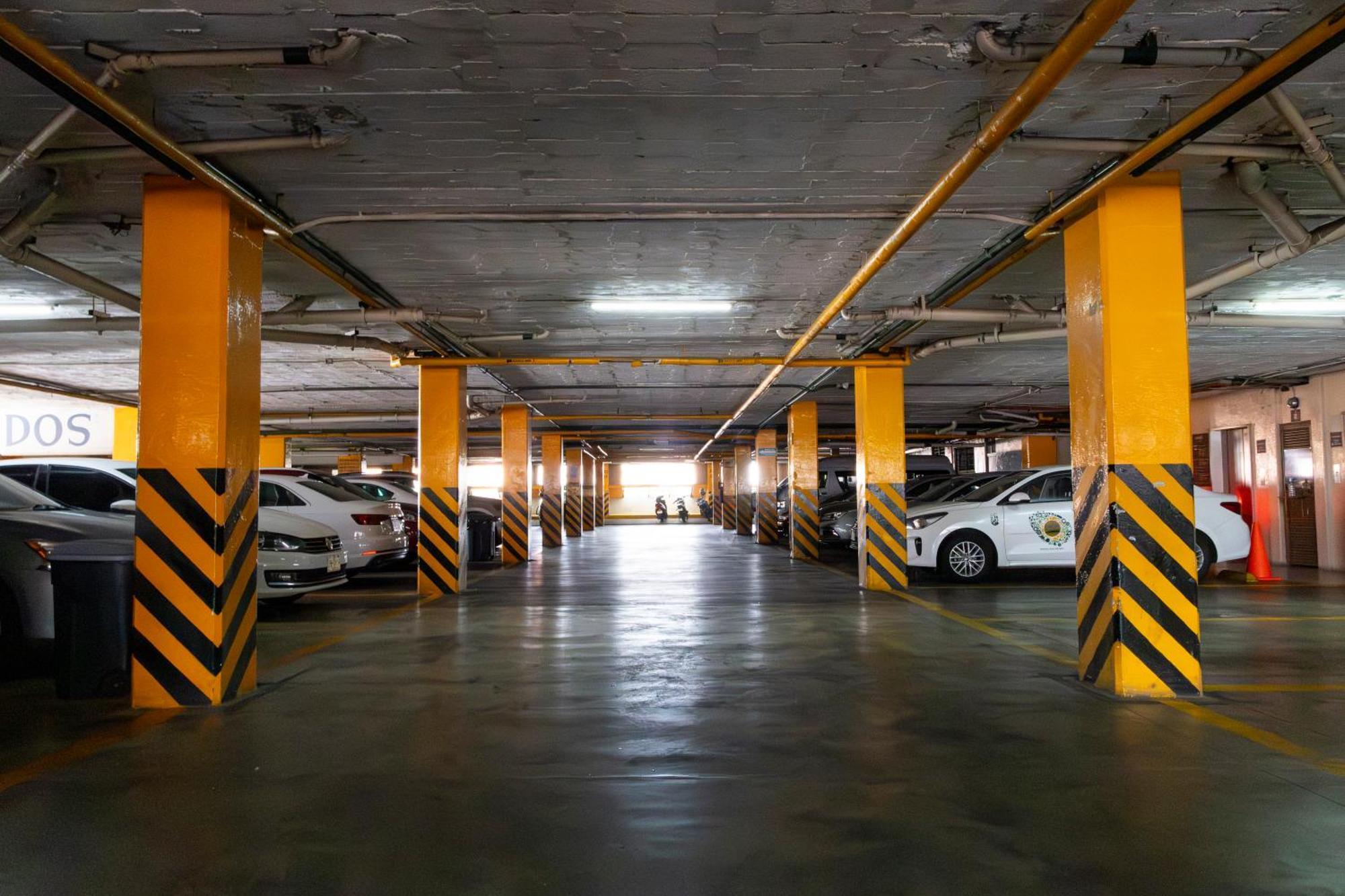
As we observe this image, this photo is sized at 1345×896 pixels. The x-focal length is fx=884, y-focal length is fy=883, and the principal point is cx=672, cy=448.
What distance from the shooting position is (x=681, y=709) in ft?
15.9

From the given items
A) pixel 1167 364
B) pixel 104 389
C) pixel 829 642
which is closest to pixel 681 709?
pixel 829 642

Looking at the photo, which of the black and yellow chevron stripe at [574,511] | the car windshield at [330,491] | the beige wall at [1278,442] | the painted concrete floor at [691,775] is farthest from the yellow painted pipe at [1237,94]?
the black and yellow chevron stripe at [574,511]

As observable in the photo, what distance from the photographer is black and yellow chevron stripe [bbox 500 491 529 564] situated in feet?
54.2

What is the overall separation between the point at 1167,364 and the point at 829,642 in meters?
3.13

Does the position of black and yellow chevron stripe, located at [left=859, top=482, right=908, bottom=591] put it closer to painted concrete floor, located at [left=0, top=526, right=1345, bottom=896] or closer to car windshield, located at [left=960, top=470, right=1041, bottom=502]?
car windshield, located at [left=960, top=470, right=1041, bottom=502]

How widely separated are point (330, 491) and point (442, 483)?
136 centimetres

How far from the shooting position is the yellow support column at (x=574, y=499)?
94.9ft

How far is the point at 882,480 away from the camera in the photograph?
11.2 m

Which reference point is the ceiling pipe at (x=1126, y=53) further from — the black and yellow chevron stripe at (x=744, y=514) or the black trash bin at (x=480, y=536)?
the black and yellow chevron stripe at (x=744, y=514)

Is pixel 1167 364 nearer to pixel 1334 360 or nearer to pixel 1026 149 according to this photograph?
pixel 1026 149

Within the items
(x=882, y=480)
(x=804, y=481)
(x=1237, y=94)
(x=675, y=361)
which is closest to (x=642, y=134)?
(x=1237, y=94)

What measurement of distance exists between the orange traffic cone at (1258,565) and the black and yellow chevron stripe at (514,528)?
449 inches

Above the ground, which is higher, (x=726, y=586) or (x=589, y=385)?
(x=589, y=385)

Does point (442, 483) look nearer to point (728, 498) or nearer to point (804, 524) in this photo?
point (804, 524)
